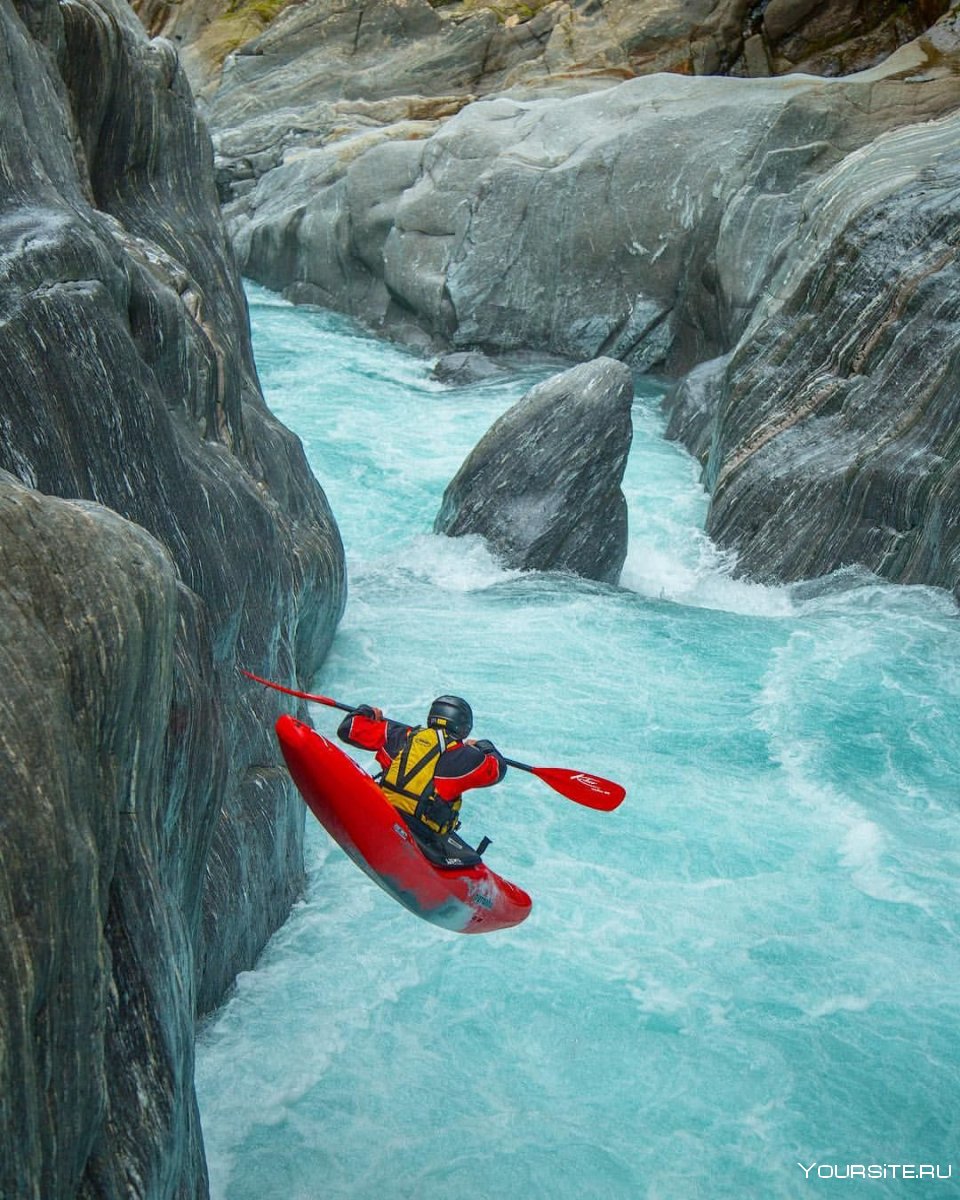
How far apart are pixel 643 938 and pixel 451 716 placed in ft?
9.01

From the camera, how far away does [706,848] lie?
9359 millimetres

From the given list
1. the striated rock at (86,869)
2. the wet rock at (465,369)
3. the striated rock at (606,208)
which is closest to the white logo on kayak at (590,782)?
the striated rock at (86,869)

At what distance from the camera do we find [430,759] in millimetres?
6500

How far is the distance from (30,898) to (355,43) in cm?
3695

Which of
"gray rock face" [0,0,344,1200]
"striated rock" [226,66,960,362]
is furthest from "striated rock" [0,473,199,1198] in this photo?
"striated rock" [226,66,960,362]

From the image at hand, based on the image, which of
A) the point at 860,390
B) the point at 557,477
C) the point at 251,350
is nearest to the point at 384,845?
the point at 251,350

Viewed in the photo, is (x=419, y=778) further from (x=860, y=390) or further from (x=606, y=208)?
(x=606, y=208)

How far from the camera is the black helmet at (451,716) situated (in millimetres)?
6477

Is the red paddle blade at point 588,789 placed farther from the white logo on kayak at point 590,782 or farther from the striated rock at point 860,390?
the striated rock at point 860,390

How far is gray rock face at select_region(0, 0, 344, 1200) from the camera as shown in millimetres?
3758

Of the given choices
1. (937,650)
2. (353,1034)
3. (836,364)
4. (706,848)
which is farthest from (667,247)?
(353,1034)

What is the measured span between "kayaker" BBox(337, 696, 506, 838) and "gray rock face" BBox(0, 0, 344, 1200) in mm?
772

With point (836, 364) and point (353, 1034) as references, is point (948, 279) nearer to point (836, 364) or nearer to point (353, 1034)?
point (836, 364)

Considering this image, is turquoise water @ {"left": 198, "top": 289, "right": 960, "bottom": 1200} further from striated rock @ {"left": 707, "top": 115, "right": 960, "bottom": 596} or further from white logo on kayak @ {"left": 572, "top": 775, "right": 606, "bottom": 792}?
white logo on kayak @ {"left": 572, "top": 775, "right": 606, "bottom": 792}
